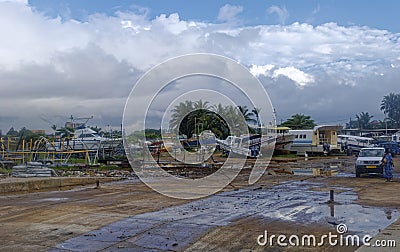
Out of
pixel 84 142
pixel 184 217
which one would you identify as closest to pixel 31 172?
pixel 184 217

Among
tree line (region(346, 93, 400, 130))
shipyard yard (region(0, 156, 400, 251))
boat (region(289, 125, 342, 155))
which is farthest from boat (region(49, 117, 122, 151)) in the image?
tree line (region(346, 93, 400, 130))

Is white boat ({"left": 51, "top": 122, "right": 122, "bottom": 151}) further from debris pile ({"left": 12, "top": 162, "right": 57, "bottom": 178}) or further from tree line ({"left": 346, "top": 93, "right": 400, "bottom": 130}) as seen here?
tree line ({"left": 346, "top": 93, "right": 400, "bottom": 130})

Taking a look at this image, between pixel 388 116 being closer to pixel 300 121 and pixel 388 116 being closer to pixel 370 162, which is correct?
pixel 300 121

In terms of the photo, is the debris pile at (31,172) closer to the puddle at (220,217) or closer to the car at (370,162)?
the puddle at (220,217)

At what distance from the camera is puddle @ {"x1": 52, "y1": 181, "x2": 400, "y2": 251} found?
8703mm

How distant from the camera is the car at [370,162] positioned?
76.5ft

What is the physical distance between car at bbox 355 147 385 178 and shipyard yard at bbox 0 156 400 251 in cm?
506

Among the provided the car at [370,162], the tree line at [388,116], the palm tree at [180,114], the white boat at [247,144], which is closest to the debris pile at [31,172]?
the palm tree at [180,114]

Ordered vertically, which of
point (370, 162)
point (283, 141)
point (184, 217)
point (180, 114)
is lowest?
point (184, 217)

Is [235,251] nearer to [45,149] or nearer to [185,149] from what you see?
[185,149]

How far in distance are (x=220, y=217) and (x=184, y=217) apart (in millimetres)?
915

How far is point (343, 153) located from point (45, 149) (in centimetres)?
3709

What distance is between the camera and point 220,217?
11398 millimetres

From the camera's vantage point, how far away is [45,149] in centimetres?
3366
